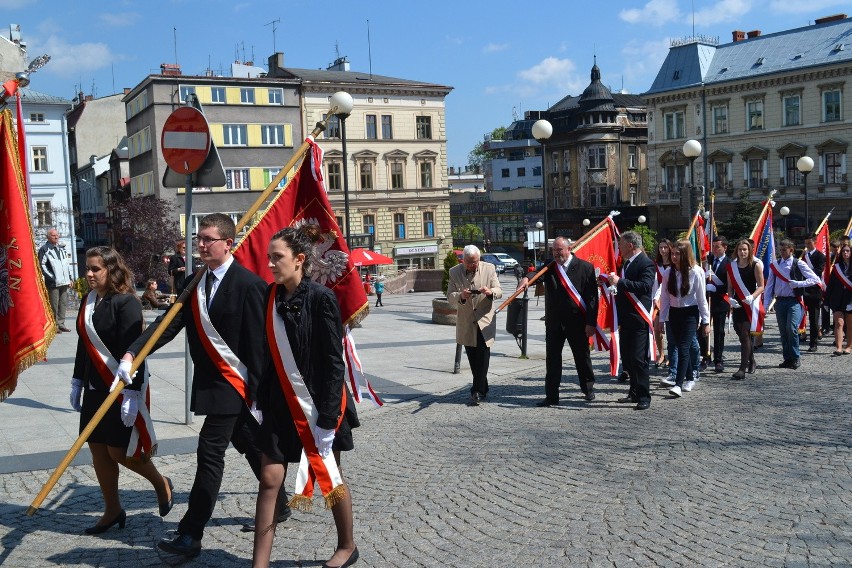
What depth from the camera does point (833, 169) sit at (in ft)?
193

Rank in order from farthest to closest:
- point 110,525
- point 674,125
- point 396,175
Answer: point 674,125 < point 396,175 < point 110,525

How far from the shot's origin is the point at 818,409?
32.0 feet

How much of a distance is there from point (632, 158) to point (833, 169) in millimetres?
28945

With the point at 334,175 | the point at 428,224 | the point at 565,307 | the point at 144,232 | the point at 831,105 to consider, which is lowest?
the point at 565,307

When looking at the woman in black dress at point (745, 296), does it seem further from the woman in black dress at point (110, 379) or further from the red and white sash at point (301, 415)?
the woman in black dress at point (110, 379)

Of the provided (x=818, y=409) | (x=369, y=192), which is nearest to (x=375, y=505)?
(x=818, y=409)

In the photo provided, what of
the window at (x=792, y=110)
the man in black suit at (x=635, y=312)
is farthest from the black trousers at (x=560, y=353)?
the window at (x=792, y=110)

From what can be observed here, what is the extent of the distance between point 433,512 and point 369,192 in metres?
59.6

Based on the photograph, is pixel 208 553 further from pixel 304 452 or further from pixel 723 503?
pixel 723 503

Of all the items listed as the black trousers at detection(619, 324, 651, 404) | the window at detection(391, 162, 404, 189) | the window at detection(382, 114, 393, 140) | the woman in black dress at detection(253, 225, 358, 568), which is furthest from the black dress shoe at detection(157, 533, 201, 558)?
the window at detection(391, 162, 404, 189)

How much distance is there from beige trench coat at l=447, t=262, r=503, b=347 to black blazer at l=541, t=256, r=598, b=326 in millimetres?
622

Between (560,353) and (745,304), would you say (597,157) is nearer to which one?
(745,304)

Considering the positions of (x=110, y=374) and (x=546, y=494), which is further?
(x=546, y=494)

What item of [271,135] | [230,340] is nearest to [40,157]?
[271,135]
